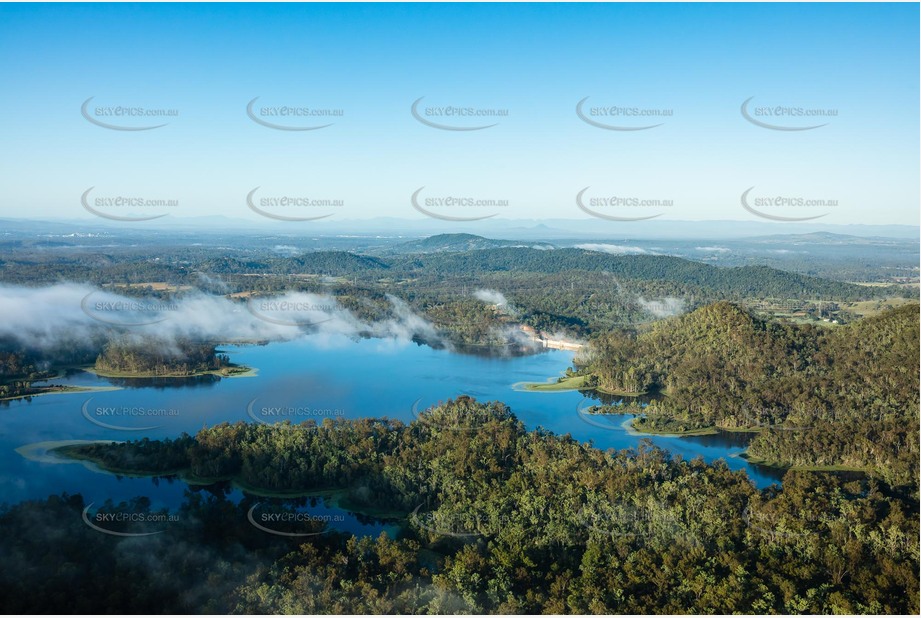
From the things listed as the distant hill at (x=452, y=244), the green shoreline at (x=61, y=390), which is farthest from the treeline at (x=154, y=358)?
the distant hill at (x=452, y=244)

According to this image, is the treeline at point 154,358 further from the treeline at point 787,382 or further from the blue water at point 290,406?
the treeline at point 787,382

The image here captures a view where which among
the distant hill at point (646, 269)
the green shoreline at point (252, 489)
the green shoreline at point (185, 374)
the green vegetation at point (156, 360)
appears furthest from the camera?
the distant hill at point (646, 269)

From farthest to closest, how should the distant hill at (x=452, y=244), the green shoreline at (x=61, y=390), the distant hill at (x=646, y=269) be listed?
1. the distant hill at (x=452, y=244)
2. the distant hill at (x=646, y=269)
3. the green shoreline at (x=61, y=390)

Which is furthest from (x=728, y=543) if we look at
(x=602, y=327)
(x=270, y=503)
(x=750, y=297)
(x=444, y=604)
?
(x=750, y=297)

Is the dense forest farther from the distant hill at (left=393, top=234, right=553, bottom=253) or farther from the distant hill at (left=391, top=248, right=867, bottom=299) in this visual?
the distant hill at (left=393, top=234, right=553, bottom=253)

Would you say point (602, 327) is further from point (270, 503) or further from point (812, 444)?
point (270, 503)

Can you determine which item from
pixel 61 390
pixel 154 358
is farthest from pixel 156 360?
pixel 61 390

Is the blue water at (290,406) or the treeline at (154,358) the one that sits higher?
the treeline at (154,358)

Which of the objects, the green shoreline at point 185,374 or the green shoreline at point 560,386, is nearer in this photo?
the green shoreline at point 560,386
